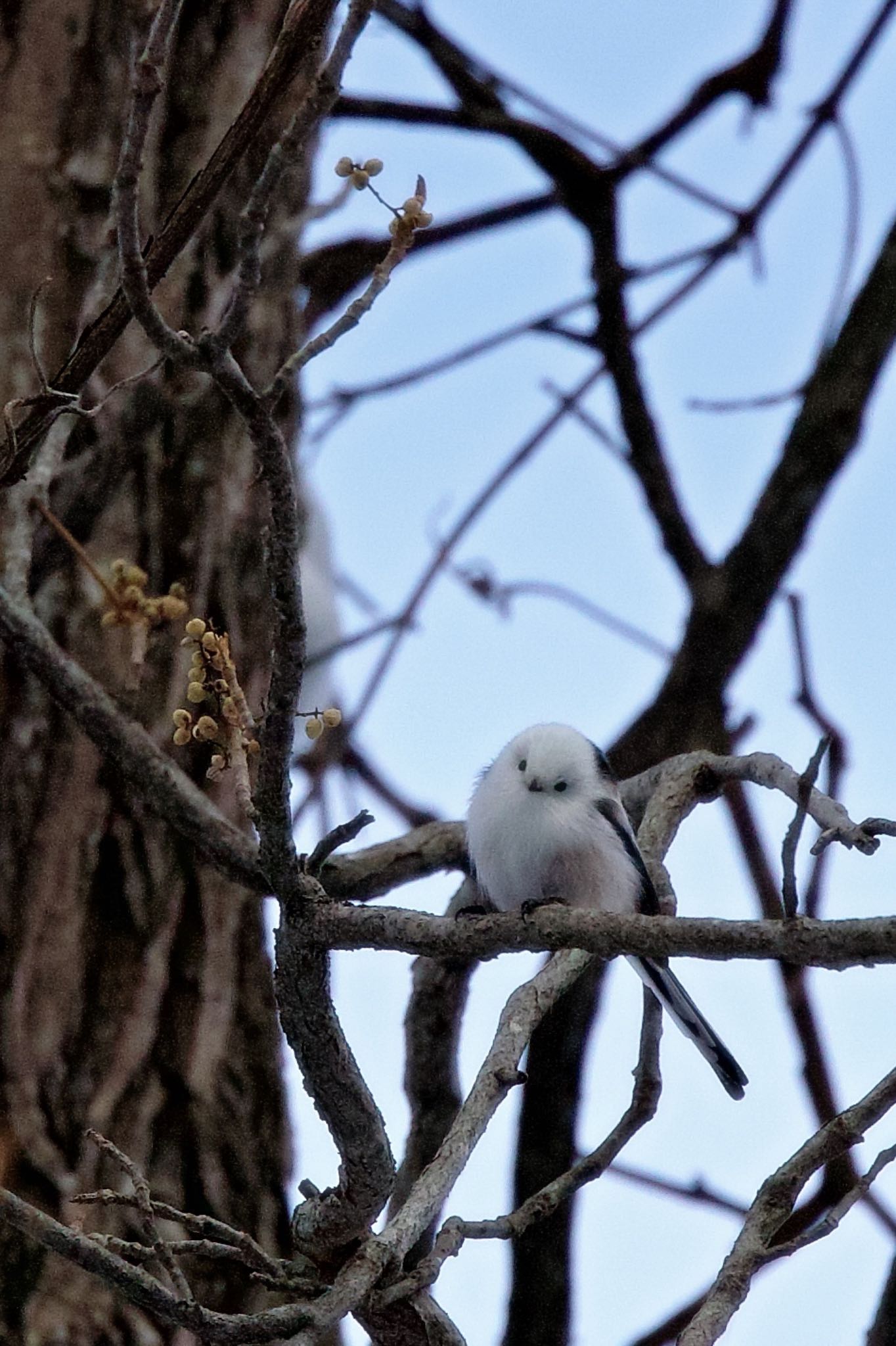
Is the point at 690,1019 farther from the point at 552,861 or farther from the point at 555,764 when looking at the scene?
the point at 555,764

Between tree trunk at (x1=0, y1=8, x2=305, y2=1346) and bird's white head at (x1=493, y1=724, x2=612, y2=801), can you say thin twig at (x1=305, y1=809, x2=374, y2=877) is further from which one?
bird's white head at (x1=493, y1=724, x2=612, y2=801)

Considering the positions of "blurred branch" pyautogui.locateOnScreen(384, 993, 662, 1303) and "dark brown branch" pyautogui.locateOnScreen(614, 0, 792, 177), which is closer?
"blurred branch" pyautogui.locateOnScreen(384, 993, 662, 1303)

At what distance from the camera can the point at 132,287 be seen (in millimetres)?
1214

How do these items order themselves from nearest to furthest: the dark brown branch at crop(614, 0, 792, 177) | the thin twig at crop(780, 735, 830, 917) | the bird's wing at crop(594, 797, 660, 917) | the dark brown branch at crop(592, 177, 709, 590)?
the thin twig at crop(780, 735, 830, 917) → the bird's wing at crop(594, 797, 660, 917) → the dark brown branch at crop(592, 177, 709, 590) → the dark brown branch at crop(614, 0, 792, 177)

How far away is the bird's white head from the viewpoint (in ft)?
8.93

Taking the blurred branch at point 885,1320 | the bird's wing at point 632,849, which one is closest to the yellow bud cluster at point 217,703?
the bird's wing at point 632,849

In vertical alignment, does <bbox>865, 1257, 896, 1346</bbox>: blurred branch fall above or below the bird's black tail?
below

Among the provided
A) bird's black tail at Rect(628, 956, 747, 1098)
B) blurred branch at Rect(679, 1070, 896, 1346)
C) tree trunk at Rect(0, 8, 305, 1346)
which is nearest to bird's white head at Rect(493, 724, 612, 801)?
bird's black tail at Rect(628, 956, 747, 1098)

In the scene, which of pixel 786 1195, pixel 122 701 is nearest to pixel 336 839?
pixel 786 1195

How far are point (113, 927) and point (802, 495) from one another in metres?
1.44

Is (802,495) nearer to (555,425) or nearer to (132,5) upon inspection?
(555,425)

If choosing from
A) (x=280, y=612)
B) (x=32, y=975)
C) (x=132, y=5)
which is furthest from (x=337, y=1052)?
(x=132, y=5)

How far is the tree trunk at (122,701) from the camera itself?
2.55 metres

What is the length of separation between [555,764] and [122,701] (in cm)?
75
